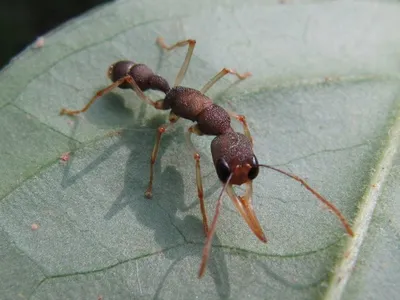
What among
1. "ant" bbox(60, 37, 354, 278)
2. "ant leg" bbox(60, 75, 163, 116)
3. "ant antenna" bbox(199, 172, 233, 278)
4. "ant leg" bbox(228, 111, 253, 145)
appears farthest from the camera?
"ant leg" bbox(60, 75, 163, 116)

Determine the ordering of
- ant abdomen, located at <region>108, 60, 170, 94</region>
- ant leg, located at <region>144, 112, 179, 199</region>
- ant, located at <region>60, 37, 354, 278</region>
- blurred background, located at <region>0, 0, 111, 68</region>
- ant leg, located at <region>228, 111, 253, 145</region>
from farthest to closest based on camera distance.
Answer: blurred background, located at <region>0, 0, 111, 68</region>, ant abdomen, located at <region>108, 60, 170, 94</region>, ant leg, located at <region>228, 111, 253, 145</region>, ant leg, located at <region>144, 112, 179, 199</region>, ant, located at <region>60, 37, 354, 278</region>

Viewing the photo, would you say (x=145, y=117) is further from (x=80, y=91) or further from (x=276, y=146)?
(x=276, y=146)

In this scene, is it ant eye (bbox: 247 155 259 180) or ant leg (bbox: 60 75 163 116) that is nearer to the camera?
ant eye (bbox: 247 155 259 180)

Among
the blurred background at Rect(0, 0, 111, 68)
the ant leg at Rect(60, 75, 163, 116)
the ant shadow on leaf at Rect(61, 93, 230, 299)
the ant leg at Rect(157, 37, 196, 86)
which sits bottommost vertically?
the blurred background at Rect(0, 0, 111, 68)

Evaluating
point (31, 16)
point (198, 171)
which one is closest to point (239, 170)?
point (198, 171)

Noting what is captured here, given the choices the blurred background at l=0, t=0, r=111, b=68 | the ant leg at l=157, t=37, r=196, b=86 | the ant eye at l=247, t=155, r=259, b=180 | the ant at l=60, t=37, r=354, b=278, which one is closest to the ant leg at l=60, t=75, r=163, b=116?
the ant at l=60, t=37, r=354, b=278

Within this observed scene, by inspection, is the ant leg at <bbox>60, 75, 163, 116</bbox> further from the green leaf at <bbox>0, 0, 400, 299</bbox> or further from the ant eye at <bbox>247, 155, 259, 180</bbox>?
the ant eye at <bbox>247, 155, 259, 180</bbox>

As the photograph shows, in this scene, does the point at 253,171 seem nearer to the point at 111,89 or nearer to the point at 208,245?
the point at 208,245
